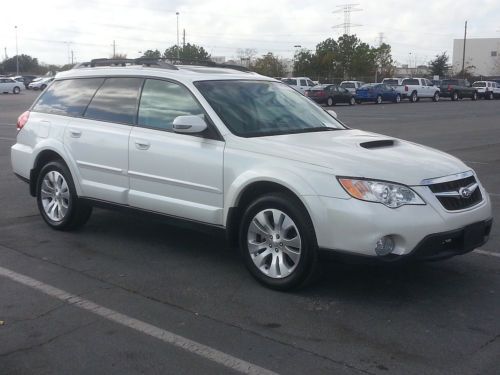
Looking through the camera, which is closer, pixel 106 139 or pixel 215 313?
pixel 215 313

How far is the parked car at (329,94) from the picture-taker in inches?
→ 1650

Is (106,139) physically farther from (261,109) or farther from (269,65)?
(269,65)

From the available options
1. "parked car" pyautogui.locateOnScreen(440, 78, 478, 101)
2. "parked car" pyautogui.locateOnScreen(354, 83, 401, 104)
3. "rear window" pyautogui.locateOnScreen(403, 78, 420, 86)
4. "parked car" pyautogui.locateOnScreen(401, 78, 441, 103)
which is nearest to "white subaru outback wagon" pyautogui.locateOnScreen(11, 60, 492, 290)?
"parked car" pyautogui.locateOnScreen(354, 83, 401, 104)

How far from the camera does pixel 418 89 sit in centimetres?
4997

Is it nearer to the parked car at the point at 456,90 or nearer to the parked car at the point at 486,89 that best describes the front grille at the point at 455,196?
the parked car at the point at 456,90

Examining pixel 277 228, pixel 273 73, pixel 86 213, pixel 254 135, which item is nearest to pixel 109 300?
pixel 277 228

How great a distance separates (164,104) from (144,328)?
2.42m

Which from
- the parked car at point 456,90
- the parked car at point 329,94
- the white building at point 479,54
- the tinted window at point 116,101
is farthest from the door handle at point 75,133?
the white building at point 479,54

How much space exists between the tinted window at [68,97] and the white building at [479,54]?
11780cm

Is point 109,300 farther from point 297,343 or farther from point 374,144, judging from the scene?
point 374,144

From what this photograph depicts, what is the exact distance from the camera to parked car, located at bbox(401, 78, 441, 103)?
49688 mm

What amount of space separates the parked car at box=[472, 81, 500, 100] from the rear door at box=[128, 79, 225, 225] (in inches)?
2151

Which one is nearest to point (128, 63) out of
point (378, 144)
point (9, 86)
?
point (378, 144)

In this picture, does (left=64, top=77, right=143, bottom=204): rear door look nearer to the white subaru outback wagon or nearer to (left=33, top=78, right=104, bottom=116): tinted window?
the white subaru outback wagon
